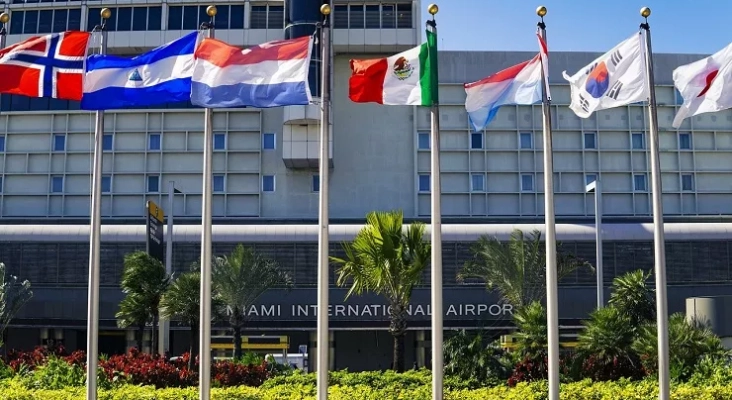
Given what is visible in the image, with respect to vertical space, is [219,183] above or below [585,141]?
below

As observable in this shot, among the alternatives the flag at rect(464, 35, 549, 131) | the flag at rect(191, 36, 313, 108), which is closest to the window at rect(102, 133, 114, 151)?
the flag at rect(191, 36, 313, 108)

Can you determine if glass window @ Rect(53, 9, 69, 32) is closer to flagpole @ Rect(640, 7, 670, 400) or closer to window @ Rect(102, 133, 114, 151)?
window @ Rect(102, 133, 114, 151)

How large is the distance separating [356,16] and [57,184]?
21.2 meters

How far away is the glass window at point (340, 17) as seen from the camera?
2271 inches

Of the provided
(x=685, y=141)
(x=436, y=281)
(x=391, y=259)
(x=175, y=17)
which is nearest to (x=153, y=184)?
(x=175, y=17)

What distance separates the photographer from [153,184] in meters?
59.5

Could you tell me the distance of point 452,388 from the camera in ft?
86.4

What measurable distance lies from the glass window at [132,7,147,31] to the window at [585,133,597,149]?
27664 millimetres

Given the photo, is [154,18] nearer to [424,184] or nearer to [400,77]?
[424,184]

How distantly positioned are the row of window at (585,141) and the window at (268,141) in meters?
8.81

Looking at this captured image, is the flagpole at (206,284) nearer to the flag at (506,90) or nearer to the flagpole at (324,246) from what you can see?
the flagpole at (324,246)

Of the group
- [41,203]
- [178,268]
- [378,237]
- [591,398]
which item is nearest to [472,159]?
[178,268]

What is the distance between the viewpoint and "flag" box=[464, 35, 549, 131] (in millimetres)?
21156

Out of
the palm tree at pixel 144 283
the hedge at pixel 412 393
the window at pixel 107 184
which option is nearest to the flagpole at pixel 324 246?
the hedge at pixel 412 393
